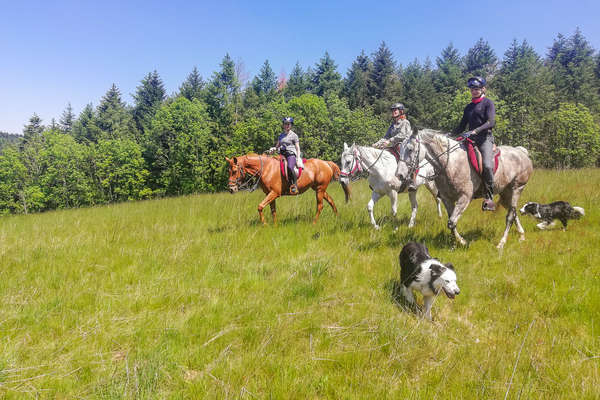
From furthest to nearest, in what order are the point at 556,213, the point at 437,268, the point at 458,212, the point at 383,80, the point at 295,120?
the point at 383,80, the point at 295,120, the point at 556,213, the point at 458,212, the point at 437,268

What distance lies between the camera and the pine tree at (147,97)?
56219mm

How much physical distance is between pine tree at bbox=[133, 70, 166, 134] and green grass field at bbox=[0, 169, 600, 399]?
191 feet

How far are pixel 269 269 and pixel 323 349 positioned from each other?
89.1 inches

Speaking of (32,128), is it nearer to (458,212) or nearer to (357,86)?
(357,86)

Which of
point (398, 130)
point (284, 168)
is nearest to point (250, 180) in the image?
point (284, 168)

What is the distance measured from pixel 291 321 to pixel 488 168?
525 cm

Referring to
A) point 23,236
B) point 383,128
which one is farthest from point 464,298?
point 383,128

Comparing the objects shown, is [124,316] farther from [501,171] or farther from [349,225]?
[501,171]

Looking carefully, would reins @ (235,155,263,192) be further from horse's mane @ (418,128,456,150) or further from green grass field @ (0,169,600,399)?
horse's mane @ (418,128,456,150)

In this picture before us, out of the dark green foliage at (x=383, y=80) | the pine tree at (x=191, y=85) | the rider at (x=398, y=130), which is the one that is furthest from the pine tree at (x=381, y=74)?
the rider at (x=398, y=130)

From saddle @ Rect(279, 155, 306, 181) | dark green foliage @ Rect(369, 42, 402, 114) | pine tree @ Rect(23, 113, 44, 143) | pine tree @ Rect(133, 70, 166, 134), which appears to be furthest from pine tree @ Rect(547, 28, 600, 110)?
pine tree @ Rect(23, 113, 44, 143)

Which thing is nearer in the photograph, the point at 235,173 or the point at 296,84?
the point at 235,173

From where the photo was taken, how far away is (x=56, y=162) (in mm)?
44438

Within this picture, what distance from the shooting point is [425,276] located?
136 inches
